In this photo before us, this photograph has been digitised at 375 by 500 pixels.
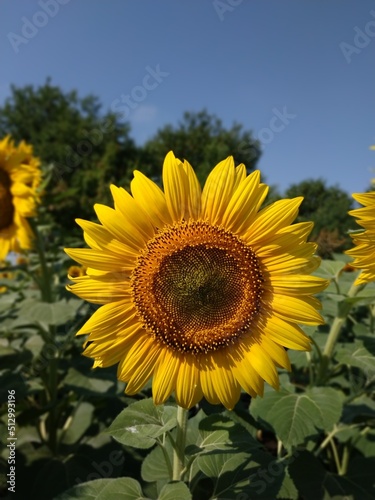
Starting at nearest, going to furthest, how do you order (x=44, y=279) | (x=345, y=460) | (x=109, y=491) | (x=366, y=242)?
(x=109, y=491), (x=366, y=242), (x=345, y=460), (x=44, y=279)

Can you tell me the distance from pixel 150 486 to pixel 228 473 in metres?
0.62

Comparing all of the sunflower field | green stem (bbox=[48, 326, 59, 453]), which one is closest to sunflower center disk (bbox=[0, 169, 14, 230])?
green stem (bbox=[48, 326, 59, 453])

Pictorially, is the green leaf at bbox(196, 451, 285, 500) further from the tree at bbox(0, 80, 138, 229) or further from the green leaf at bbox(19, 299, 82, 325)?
the tree at bbox(0, 80, 138, 229)

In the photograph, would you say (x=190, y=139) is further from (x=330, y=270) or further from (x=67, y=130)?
(x=330, y=270)

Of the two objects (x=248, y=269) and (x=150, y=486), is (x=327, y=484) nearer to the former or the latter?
(x=150, y=486)

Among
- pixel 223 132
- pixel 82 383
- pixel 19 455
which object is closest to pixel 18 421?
pixel 19 455

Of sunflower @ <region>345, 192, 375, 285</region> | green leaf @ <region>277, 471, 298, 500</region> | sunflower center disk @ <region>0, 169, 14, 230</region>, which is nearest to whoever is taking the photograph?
sunflower @ <region>345, 192, 375, 285</region>

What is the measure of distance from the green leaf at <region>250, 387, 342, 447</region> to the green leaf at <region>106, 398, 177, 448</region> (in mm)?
520

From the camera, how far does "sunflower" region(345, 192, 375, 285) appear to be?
209 centimetres

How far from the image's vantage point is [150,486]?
2.43 metres

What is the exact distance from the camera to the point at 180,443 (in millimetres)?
1875

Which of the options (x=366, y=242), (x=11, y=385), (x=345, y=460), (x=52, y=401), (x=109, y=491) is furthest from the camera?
(x=52, y=401)

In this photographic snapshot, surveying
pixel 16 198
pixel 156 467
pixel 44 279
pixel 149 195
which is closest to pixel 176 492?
pixel 156 467

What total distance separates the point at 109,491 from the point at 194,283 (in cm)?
86
